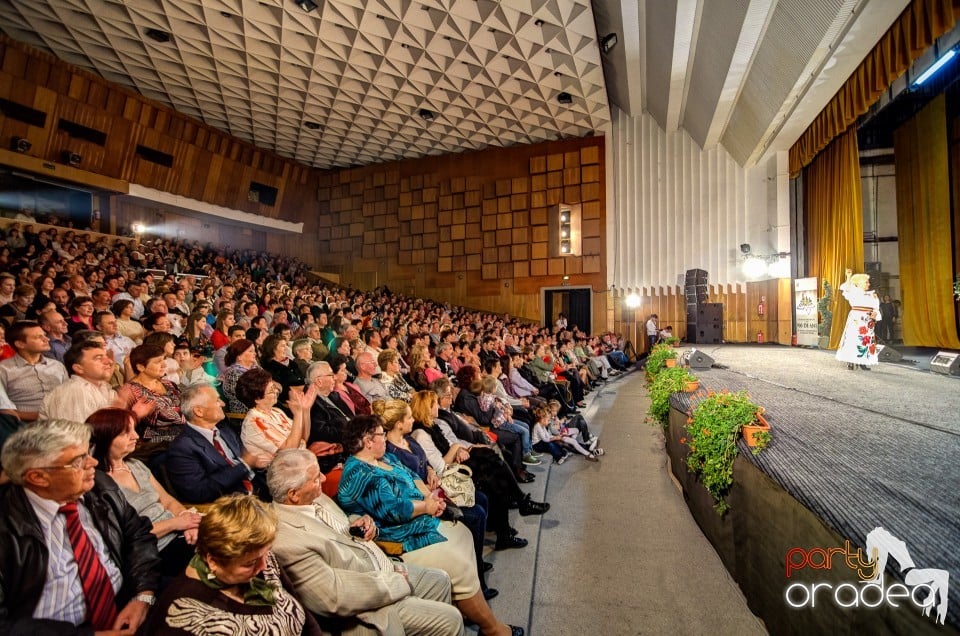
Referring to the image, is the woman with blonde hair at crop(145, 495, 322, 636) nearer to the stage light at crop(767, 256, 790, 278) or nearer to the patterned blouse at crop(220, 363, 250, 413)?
the patterned blouse at crop(220, 363, 250, 413)

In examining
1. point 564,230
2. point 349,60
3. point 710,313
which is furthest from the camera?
point 564,230

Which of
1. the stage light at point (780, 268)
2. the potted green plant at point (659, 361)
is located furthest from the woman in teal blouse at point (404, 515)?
the stage light at point (780, 268)

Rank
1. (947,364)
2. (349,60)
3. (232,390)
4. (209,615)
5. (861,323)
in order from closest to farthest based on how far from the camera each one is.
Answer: (209,615)
(232,390)
(947,364)
(861,323)
(349,60)

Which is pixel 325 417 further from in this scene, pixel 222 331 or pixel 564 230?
pixel 564 230

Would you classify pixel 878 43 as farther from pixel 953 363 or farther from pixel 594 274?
pixel 594 274

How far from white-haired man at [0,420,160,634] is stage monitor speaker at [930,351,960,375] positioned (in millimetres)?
6134

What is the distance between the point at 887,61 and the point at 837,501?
18.7 feet

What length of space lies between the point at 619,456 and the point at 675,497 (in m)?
0.89

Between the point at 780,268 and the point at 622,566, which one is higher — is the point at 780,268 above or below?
above

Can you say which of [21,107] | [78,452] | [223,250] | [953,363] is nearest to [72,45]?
[21,107]

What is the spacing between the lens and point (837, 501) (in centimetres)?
159

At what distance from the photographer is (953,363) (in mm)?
4398

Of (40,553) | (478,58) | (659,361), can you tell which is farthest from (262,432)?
(478,58)

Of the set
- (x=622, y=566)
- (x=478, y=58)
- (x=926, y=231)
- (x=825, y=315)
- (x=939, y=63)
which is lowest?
(x=622, y=566)
